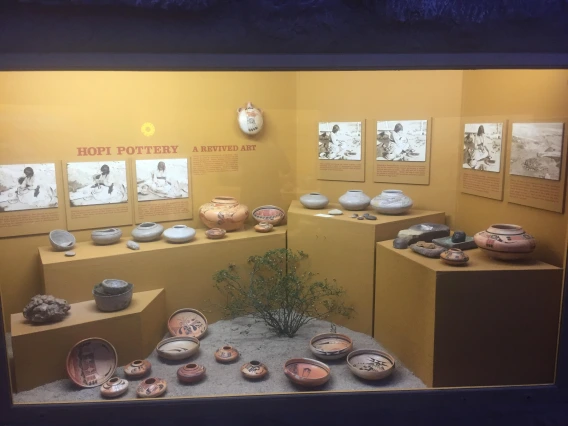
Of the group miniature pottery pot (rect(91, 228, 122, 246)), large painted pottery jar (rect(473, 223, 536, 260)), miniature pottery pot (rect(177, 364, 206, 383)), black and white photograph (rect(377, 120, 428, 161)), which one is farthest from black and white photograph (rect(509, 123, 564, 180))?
miniature pottery pot (rect(91, 228, 122, 246))

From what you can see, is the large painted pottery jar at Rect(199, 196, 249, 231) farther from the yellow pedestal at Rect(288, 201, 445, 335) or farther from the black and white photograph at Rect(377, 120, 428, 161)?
the black and white photograph at Rect(377, 120, 428, 161)

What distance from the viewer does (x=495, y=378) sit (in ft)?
9.64

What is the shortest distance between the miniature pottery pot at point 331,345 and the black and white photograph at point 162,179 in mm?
1656

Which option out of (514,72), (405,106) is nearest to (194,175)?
(405,106)

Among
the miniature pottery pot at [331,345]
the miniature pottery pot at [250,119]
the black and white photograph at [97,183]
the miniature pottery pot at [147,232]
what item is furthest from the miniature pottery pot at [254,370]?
the miniature pottery pot at [250,119]

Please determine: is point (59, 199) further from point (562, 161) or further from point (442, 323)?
point (562, 161)

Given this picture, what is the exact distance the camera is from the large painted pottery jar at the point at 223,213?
423cm

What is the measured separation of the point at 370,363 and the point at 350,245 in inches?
41.9

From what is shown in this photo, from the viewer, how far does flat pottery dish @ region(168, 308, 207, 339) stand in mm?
3684

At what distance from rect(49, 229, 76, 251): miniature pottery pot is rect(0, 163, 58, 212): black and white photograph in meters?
0.22

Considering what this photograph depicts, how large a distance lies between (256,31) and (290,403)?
64.7 inches

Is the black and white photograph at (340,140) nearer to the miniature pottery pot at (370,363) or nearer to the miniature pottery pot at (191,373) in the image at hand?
the miniature pottery pot at (370,363)

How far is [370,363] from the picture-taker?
3.20 m

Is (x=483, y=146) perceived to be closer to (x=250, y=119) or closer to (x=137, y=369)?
(x=250, y=119)
